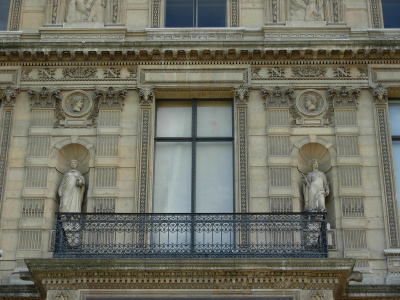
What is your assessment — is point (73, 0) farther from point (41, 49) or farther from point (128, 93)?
point (128, 93)

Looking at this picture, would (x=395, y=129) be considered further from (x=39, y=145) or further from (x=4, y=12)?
(x=4, y=12)

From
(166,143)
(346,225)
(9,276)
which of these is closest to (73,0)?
(166,143)

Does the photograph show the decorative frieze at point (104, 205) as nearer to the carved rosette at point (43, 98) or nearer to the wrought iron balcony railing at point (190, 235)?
the wrought iron balcony railing at point (190, 235)

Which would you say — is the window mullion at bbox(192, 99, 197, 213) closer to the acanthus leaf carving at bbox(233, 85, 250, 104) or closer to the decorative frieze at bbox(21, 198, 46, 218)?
the acanthus leaf carving at bbox(233, 85, 250, 104)

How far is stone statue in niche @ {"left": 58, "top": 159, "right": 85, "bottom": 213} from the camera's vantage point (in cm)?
1745

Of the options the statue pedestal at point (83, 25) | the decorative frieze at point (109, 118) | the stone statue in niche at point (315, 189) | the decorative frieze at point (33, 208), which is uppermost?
the statue pedestal at point (83, 25)

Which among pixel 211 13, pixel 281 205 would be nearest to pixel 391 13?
pixel 211 13

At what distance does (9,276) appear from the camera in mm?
16859

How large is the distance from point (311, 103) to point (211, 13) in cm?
354

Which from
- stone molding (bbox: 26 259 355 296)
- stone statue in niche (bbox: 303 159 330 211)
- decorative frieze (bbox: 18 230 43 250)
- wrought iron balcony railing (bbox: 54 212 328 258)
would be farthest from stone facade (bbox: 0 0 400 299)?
stone molding (bbox: 26 259 355 296)

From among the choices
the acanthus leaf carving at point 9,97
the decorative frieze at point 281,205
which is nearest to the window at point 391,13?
the decorative frieze at point 281,205

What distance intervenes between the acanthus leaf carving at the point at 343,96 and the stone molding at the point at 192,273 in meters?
4.56

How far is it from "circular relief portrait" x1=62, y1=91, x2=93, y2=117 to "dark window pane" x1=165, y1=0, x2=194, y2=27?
2.83 m

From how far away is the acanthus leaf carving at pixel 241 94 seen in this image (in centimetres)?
1861
